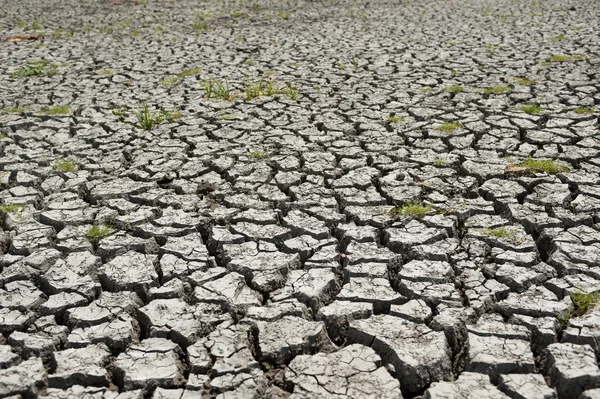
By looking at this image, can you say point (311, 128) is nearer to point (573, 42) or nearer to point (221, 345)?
point (221, 345)

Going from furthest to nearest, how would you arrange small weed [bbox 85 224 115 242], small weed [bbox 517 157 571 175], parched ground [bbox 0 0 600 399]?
small weed [bbox 517 157 571 175] < small weed [bbox 85 224 115 242] < parched ground [bbox 0 0 600 399]

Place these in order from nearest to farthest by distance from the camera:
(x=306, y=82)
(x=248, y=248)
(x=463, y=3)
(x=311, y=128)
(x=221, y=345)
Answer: (x=221, y=345) → (x=248, y=248) → (x=311, y=128) → (x=306, y=82) → (x=463, y=3)

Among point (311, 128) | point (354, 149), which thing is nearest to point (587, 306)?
point (354, 149)

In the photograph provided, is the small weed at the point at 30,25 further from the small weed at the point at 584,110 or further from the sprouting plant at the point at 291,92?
the small weed at the point at 584,110

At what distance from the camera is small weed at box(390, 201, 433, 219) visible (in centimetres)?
355

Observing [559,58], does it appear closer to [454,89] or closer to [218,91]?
[454,89]

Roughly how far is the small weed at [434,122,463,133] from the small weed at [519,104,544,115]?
709mm

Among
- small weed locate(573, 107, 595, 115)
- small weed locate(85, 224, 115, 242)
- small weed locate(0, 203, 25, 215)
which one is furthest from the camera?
small weed locate(573, 107, 595, 115)

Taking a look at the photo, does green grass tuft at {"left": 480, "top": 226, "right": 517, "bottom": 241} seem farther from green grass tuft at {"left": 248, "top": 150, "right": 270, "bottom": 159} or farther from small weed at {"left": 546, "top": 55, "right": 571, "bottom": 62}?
small weed at {"left": 546, "top": 55, "right": 571, "bottom": 62}

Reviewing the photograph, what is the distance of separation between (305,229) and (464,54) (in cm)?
496

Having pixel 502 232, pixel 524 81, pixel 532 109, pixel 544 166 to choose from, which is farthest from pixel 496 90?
pixel 502 232

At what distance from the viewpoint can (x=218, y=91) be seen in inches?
238

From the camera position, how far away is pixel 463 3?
38.7 ft

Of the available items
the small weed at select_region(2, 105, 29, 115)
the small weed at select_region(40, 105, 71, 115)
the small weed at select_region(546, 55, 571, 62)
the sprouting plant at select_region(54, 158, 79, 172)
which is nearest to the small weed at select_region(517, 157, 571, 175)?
the sprouting plant at select_region(54, 158, 79, 172)
